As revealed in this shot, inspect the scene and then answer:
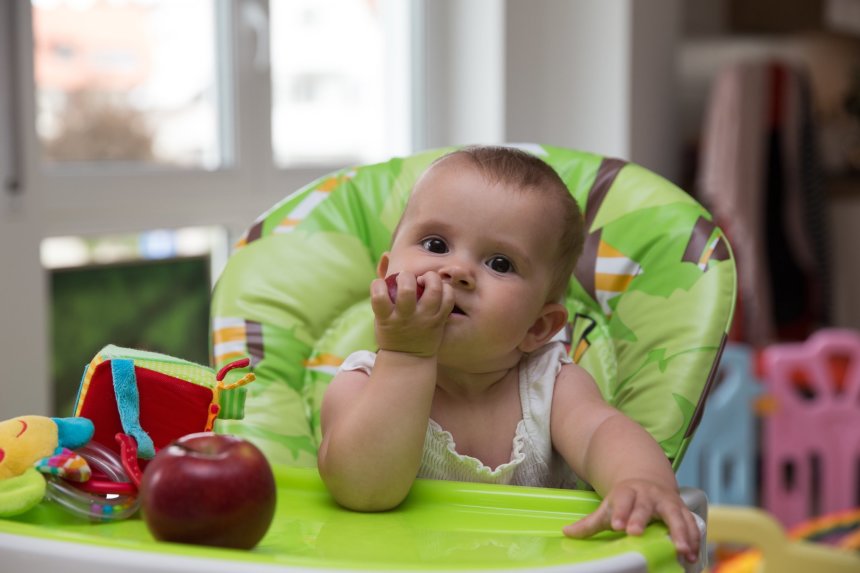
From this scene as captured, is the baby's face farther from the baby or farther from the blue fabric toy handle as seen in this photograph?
the blue fabric toy handle

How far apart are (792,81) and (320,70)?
1.49 m

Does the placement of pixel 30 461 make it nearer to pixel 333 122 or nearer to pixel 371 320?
pixel 371 320

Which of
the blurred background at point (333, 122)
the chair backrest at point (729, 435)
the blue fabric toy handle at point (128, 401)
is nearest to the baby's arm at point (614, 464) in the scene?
the blue fabric toy handle at point (128, 401)

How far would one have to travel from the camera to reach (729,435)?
2580 millimetres

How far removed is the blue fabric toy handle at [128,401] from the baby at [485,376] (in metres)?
0.15

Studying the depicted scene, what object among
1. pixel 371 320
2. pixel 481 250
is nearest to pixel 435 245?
pixel 481 250

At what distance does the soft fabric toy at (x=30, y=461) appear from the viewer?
2.52 ft

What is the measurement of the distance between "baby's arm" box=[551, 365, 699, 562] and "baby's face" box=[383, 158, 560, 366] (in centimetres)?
9

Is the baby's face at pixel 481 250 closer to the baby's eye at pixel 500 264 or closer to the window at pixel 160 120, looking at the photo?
the baby's eye at pixel 500 264

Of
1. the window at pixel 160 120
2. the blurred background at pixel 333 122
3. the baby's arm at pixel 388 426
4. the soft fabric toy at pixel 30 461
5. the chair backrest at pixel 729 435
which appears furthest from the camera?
the chair backrest at pixel 729 435

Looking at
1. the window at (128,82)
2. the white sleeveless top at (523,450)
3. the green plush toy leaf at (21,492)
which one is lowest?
the white sleeveless top at (523,450)

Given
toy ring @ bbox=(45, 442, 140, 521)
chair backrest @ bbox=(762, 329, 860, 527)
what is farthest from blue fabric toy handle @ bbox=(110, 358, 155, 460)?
chair backrest @ bbox=(762, 329, 860, 527)

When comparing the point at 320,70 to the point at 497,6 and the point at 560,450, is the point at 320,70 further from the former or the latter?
the point at 560,450

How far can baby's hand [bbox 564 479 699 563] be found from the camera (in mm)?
775
